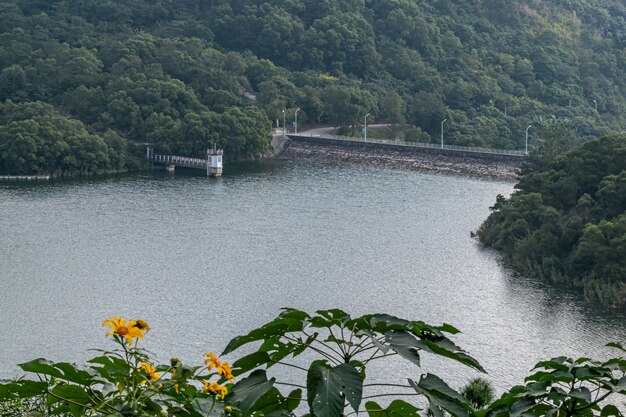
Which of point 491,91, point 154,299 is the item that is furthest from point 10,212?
point 491,91

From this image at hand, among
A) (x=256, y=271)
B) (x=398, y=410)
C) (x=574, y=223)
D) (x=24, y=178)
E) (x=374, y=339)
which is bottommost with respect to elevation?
(x=256, y=271)

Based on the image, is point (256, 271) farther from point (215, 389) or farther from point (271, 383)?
point (215, 389)

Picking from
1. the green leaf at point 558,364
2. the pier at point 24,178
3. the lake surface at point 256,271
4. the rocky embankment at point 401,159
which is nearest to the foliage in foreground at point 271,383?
the green leaf at point 558,364

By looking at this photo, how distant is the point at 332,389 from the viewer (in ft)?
13.1

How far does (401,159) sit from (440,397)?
61.1 metres

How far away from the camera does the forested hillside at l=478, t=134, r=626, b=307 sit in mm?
33094

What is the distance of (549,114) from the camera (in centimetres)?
7469

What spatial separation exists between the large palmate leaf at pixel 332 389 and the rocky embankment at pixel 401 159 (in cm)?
5595

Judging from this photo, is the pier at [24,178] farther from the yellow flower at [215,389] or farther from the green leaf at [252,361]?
the yellow flower at [215,389]

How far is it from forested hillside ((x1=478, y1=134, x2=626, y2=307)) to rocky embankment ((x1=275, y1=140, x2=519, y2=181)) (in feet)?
55.0

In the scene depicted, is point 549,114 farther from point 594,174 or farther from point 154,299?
point 154,299

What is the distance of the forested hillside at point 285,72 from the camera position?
65.5 m

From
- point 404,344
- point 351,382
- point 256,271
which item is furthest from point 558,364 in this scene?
point 256,271

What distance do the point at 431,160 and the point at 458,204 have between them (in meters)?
14.3
